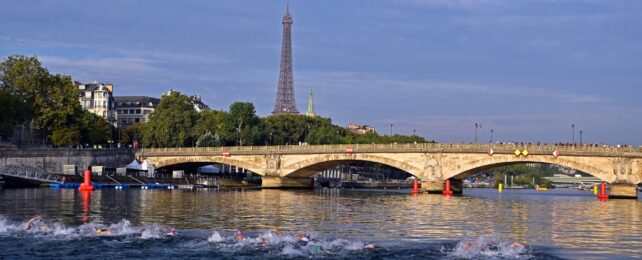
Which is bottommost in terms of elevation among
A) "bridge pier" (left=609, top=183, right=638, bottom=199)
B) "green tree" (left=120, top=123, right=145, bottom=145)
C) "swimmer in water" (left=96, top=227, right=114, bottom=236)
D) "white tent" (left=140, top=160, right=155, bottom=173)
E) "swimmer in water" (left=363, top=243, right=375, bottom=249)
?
"swimmer in water" (left=363, top=243, right=375, bottom=249)

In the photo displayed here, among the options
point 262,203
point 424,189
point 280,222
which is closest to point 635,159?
point 424,189

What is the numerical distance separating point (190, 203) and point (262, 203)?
6.84 metres

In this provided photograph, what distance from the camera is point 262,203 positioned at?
7856 centimetres

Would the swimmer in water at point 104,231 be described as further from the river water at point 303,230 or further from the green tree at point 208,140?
the green tree at point 208,140

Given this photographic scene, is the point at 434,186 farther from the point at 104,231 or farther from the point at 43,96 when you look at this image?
the point at 104,231

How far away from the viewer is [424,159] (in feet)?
372

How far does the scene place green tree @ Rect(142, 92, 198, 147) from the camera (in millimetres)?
152375

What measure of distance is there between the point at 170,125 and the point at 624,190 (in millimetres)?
79109

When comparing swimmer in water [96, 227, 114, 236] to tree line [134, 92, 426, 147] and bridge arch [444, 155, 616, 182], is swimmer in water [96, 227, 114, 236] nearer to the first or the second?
bridge arch [444, 155, 616, 182]

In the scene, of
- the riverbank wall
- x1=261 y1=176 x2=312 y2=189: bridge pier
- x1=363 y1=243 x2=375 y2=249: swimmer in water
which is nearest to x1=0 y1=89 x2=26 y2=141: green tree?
the riverbank wall

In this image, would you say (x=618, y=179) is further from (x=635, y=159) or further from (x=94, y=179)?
(x=94, y=179)

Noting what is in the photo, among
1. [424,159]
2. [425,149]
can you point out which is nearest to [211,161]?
[424,159]

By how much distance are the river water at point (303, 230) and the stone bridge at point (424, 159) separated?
80.0 ft

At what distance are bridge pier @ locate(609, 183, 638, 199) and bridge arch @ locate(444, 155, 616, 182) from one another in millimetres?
933
